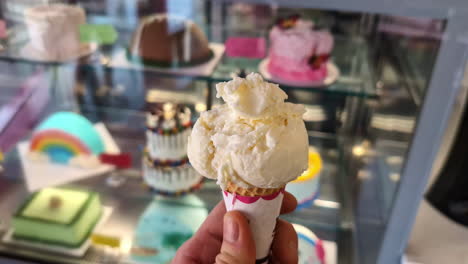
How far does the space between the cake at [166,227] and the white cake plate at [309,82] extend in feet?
1.58

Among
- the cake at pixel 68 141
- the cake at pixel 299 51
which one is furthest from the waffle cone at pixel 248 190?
the cake at pixel 68 141

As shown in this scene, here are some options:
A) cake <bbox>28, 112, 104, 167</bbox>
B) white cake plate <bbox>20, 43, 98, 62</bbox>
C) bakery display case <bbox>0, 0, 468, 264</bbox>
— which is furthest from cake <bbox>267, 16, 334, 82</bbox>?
cake <bbox>28, 112, 104, 167</bbox>

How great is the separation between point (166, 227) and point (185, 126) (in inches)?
14.2

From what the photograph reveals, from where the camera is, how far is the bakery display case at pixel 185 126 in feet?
3.74

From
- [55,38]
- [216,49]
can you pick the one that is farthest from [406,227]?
[55,38]

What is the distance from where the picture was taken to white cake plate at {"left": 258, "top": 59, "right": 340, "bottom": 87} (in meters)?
1.13

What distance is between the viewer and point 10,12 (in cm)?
124

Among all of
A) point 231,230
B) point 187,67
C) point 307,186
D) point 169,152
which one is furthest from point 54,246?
point 231,230

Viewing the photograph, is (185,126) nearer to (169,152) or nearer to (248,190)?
(169,152)

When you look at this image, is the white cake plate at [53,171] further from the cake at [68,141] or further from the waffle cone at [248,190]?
the waffle cone at [248,190]

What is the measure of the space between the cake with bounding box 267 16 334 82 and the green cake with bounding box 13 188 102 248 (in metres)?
0.75

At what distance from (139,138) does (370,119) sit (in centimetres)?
87

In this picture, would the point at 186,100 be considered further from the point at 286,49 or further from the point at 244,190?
the point at 244,190

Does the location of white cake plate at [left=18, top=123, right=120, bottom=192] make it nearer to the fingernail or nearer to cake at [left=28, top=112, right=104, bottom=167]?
cake at [left=28, top=112, right=104, bottom=167]
